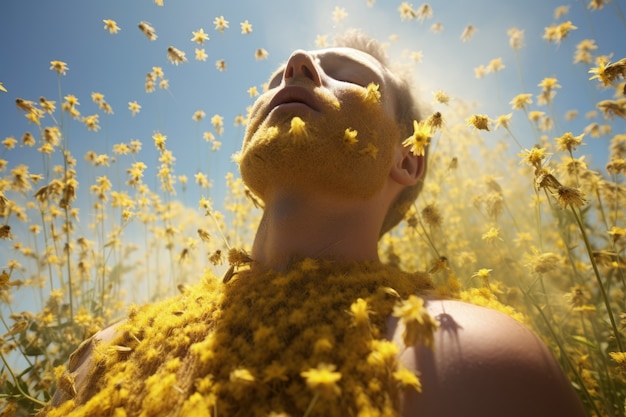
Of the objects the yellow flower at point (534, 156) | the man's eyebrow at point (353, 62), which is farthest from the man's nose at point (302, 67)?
the yellow flower at point (534, 156)

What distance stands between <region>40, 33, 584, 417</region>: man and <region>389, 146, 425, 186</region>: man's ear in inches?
0.4

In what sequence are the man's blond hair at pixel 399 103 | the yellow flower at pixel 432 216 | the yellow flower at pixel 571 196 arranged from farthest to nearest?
1. the yellow flower at pixel 432 216
2. the man's blond hair at pixel 399 103
3. the yellow flower at pixel 571 196

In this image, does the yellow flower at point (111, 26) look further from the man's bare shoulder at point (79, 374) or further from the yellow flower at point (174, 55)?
the man's bare shoulder at point (79, 374)

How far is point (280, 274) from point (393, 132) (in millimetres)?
819

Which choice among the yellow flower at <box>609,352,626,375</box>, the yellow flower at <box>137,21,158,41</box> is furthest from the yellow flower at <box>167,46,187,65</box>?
the yellow flower at <box>609,352,626,375</box>

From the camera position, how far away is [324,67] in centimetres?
173

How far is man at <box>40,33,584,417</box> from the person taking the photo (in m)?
0.75

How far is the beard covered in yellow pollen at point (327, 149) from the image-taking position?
129cm

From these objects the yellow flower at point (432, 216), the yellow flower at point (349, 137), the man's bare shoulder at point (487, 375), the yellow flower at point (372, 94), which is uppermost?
the yellow flower at point (372, 94)

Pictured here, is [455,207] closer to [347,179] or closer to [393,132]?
[393,132]

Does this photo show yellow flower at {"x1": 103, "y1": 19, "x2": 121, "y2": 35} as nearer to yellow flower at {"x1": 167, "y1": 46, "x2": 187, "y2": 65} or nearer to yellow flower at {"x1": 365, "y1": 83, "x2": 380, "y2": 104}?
yellow flower at {"x1": 167, "y1": 46, "x2": 187, "y2": 65}

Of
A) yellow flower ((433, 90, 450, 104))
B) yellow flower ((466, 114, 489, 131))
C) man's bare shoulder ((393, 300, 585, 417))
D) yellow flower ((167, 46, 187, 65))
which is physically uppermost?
yellow flower ((167, 46, 187, 65))

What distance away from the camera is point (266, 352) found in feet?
2.94

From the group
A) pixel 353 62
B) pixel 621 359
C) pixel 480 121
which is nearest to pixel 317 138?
pixel 353 62
